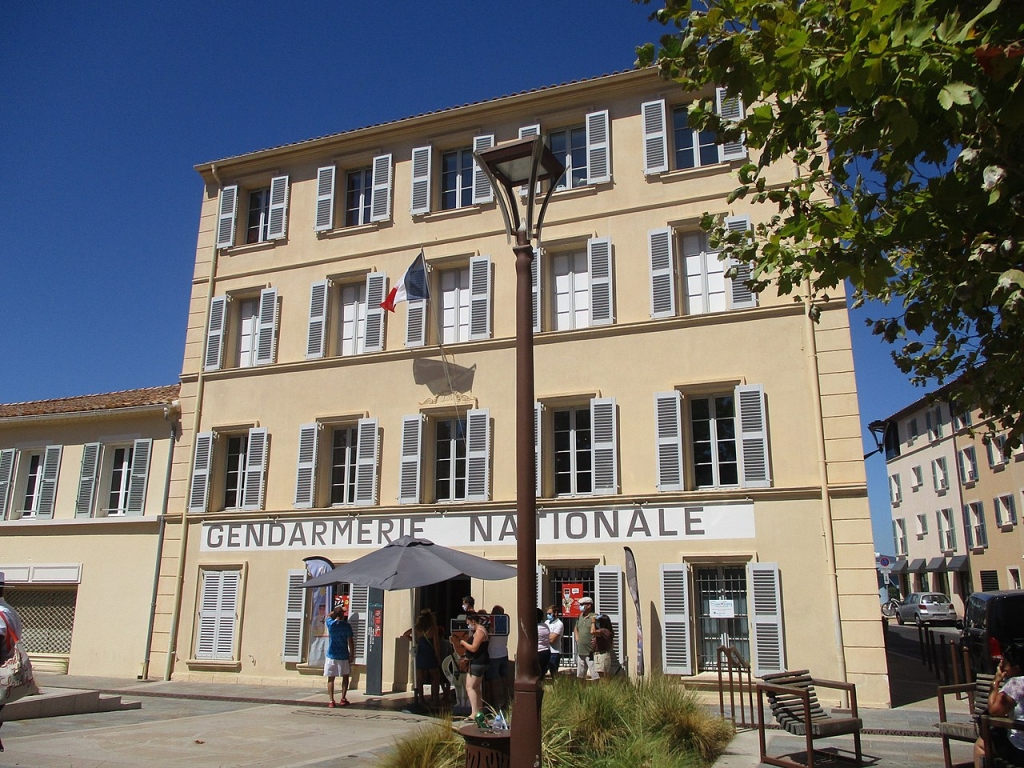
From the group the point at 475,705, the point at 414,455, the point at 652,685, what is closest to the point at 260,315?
the point at 414,455

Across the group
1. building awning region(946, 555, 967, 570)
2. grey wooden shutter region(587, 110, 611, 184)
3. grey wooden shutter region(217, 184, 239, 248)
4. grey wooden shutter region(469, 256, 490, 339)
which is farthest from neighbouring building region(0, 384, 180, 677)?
building awning region(946, 555, 967, 570)

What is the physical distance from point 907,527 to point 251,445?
135 feet

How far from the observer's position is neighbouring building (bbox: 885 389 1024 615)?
34.9 meters

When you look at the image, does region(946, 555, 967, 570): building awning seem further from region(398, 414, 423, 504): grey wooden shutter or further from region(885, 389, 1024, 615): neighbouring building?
region(398, 414, 423, 504): grey wooden shutter

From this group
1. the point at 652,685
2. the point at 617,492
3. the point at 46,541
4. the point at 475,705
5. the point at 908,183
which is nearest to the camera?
the point at 908,183

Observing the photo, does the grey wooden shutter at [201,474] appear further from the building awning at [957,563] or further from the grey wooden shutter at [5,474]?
the building awning at [957,563]

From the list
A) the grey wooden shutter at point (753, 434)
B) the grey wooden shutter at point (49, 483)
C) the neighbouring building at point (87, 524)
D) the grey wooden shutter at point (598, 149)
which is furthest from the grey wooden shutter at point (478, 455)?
the grey wooden shutter at point (49, 483)

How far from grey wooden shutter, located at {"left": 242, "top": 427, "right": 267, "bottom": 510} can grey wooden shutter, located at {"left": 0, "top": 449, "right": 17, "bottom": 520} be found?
7074 millimetres

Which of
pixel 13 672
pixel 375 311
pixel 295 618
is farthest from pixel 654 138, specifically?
pixel 13 672

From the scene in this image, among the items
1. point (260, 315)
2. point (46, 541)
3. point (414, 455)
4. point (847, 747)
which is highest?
point (260, 315)

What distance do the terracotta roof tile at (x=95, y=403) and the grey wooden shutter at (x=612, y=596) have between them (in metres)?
10.6

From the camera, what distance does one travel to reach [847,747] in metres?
9.43

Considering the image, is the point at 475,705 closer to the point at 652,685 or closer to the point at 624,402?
the point at 652,685

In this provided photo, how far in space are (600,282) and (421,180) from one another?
4.76m
